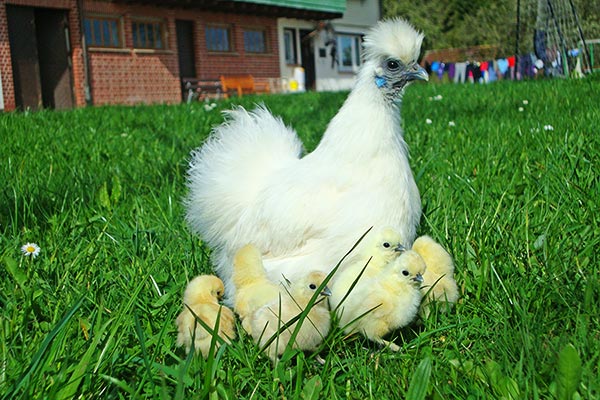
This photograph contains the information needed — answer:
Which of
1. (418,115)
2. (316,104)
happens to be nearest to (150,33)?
(316,104)

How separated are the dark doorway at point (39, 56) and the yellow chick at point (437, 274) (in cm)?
1644

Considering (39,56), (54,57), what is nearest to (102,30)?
(54,57)

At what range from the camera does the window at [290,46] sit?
85.1ft

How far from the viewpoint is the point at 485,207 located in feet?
9.91

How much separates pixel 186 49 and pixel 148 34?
1.86 meters

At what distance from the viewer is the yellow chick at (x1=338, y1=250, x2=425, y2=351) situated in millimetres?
1860

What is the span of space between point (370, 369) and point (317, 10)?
79.2ft

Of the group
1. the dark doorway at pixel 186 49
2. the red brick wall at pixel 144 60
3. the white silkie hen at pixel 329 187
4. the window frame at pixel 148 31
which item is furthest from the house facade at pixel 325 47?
the white silkie hen at pixel 329 187

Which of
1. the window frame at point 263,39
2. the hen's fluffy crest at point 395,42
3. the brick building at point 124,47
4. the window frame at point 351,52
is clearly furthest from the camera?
the window frame at point 351,52

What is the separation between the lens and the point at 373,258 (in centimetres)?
204

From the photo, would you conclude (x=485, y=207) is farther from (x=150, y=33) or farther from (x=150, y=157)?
(x=150, y=33)

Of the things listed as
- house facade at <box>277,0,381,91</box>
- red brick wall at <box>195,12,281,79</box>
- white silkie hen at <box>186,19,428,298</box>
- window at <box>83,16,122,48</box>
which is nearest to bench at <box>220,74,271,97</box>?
red brick wall at <box>195,12,281,79</box>

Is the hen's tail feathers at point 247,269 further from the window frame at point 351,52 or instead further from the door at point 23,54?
the window frame at point 351,52

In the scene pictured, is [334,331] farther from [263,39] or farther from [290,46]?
[290,46]
